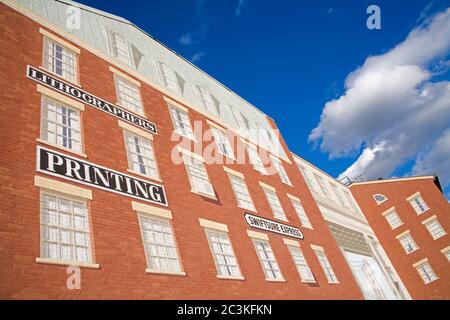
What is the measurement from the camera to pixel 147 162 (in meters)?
11.7

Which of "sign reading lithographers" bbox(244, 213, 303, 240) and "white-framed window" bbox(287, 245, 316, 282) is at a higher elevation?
"sign reading lithographers" bbox(244, 213, 303, 240)

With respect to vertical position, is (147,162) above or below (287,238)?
above

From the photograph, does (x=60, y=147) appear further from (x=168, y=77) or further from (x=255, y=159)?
(x=255, y=159)

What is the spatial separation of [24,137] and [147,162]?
4276 mm

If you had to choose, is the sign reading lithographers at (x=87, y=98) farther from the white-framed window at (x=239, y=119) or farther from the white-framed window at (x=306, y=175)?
the white-framed window at (x=306, y=175)

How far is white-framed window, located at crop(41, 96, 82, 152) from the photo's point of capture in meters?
9.29

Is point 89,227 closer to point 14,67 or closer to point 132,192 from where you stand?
point 132,192

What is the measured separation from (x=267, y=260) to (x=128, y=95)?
9.64 metres

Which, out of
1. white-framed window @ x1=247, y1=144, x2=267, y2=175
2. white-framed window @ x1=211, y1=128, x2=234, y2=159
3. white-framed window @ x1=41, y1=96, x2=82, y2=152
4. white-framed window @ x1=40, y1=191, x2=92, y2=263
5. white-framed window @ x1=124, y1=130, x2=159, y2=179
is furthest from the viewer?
white-framed window @ x1=247, y1=144, x2=267, y2=175

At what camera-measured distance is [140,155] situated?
Answer: 459 inches

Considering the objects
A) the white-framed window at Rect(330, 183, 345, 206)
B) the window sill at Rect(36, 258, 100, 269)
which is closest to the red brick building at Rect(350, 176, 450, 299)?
the white-framed window at Rect(330, 183, 345, 206)

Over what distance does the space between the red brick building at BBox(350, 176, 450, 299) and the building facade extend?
117cm

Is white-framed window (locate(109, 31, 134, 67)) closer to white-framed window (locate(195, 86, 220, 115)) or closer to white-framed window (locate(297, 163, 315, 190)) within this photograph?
white-framed window (locate(195, 86, 220, 115))

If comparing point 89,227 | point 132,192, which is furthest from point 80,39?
point 89,227
